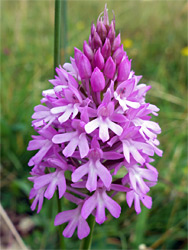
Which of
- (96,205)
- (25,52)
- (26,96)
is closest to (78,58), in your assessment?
(96,205)

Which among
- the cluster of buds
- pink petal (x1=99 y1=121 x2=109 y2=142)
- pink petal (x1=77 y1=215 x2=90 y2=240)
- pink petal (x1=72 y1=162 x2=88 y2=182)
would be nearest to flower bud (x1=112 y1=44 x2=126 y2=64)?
the cluster of buds

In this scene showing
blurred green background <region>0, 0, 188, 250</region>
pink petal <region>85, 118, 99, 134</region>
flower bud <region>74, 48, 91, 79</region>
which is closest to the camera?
pink petal <region>85, 118, 99, 134</region>

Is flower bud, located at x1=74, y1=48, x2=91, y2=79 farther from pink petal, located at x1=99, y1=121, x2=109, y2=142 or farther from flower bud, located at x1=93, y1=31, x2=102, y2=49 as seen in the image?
pink petal, located at x1=99, y1=121, x2=109, y2=142

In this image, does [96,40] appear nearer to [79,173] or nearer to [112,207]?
[79,173]

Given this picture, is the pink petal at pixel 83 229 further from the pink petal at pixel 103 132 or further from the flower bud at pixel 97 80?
the flower bud at pixel 97 80

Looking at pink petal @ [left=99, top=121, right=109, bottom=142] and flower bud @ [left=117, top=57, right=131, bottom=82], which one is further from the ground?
flower bud @ [left=117, top=57, right=131, bottom=82]

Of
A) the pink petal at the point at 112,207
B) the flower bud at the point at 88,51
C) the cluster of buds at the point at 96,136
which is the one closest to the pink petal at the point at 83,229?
the cluster of buds at the point at 96,136
